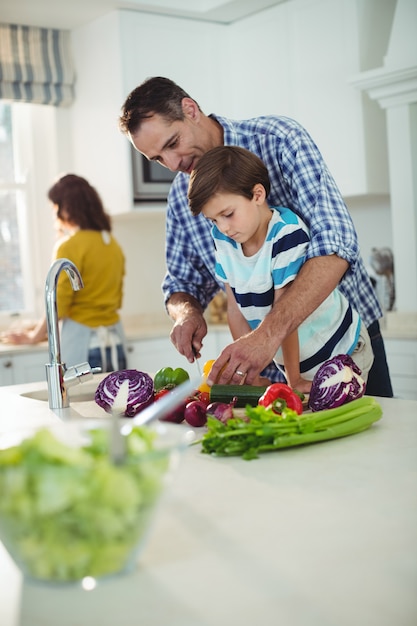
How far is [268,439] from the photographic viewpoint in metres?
1.34

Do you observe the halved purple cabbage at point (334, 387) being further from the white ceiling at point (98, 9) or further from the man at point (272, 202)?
the white ceiling at point (98, 9)

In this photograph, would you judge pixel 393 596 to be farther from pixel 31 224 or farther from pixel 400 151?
pixel 31 224

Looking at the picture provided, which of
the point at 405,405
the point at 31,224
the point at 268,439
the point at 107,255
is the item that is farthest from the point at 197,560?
the point at 31,224

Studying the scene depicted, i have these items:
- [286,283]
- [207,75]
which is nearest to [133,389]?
[286,283]

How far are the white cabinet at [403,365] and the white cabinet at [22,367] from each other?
1682mm

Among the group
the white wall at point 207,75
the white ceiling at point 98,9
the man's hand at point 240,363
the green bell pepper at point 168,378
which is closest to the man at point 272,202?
the man's hand at point 240,363

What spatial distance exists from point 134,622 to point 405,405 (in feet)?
3.61

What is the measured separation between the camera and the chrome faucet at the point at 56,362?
1.91 metres

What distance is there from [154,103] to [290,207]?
50cm

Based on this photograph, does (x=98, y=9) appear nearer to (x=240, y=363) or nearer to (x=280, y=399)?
(x=240, y=363)

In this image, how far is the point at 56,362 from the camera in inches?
76.2

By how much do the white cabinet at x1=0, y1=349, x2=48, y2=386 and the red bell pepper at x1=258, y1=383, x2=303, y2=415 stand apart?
8.35 ft

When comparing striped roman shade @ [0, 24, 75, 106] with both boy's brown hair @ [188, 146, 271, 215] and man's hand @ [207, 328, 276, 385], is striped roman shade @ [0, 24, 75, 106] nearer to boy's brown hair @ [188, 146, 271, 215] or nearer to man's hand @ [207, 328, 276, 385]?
boy's brown hair @ [188, 146, 271, 215]

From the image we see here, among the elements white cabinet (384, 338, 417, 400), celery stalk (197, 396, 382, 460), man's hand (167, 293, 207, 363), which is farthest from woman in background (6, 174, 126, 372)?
celery stalk (197, 396, 382, 460)
